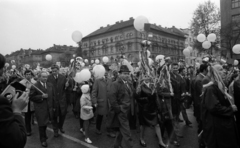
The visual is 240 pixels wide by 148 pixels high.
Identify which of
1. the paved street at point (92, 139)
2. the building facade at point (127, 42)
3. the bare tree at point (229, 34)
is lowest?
the paved street at point (92, 139)

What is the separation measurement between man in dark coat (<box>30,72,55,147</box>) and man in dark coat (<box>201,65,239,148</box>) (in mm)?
4060

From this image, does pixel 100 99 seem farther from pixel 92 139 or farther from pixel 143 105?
pixel 143 105

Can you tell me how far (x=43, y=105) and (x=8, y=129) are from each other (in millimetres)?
3961

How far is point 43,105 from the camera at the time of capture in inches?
205

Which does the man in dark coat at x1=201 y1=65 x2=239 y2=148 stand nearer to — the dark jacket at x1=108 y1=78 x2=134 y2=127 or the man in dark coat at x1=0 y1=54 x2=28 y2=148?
the dark jacket at x1=108 y1=78 x2=134 y2=127

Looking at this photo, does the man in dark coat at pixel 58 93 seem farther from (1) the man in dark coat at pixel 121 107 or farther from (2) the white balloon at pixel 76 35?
(1) the man in dark coat at pixel 121 107

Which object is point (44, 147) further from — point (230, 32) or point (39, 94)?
point (230, 32)

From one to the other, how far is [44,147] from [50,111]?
103cm

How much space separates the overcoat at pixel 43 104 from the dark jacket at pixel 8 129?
3726 mm

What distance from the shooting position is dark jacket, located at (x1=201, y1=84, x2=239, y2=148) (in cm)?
313

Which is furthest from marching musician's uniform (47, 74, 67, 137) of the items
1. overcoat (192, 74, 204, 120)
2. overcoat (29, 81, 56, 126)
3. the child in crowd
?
overcoat (192, 74, 204, 120)

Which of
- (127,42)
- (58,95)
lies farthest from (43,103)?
(127,42)

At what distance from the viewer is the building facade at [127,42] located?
56.8 metres

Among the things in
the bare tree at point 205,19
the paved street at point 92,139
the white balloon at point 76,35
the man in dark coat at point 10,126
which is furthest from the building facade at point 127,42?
the man in dark coat at point 10,126
